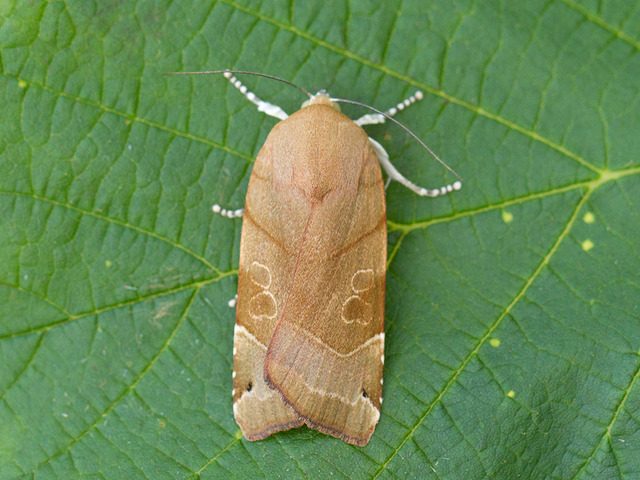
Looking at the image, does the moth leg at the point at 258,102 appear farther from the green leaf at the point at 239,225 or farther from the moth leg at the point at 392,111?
the moth leg at the point at 392,111

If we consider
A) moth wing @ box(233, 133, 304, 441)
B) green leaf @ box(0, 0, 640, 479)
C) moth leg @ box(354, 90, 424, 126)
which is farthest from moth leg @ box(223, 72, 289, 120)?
moth leg @ box(354, 90, 424, 126)

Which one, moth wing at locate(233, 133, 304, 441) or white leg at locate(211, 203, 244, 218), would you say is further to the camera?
white leg at locate(211, 203, 244, 218)

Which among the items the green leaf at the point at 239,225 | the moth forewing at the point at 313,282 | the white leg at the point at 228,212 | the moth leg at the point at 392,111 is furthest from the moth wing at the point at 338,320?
the white leg at the point at 228,212

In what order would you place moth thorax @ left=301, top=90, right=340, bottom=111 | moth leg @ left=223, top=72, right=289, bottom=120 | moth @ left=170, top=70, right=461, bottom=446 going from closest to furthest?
moth @ left=170, top=70, right=461, bottom=446 < moth thorax @ left=301, top=90, right=340, bottom=111 < moth leg @ left=223, top=72, right=289, bottom=120

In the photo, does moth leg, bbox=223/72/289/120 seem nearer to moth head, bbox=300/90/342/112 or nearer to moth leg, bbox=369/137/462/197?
moth head, bbox=300/90/342/112

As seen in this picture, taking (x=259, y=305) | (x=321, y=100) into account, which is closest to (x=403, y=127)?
(x=321, y=100)

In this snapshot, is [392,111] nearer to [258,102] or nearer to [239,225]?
[258,102]

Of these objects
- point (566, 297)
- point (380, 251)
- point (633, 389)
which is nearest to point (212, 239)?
point (380, 251)
